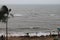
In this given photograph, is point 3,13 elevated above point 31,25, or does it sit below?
above

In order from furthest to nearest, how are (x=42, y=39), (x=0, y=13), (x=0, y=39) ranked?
(x=42, y=39)
(x=0, y=39)
(x=0, y=13)

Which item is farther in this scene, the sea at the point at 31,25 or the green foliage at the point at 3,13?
the sea at the point at 31,25

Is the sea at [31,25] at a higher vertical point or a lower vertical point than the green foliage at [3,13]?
lower

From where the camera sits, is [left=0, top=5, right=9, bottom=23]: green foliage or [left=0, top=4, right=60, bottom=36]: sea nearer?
[left=0, top=5, right=9, bottom=23]: green foliage

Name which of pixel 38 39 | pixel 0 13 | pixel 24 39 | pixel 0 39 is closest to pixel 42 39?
pixel 38 39

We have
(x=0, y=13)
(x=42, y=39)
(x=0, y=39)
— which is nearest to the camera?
(x=0, y=13)

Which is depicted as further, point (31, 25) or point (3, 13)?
point (31, 25)

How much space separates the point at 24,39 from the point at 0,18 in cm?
627

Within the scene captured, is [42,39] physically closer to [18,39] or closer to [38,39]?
[38,39]

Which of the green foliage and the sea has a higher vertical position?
the green foliage

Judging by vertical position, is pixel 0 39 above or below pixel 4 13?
below

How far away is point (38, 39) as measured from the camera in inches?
918

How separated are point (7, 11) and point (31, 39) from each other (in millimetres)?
6429

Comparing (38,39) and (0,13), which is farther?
(38,39)
